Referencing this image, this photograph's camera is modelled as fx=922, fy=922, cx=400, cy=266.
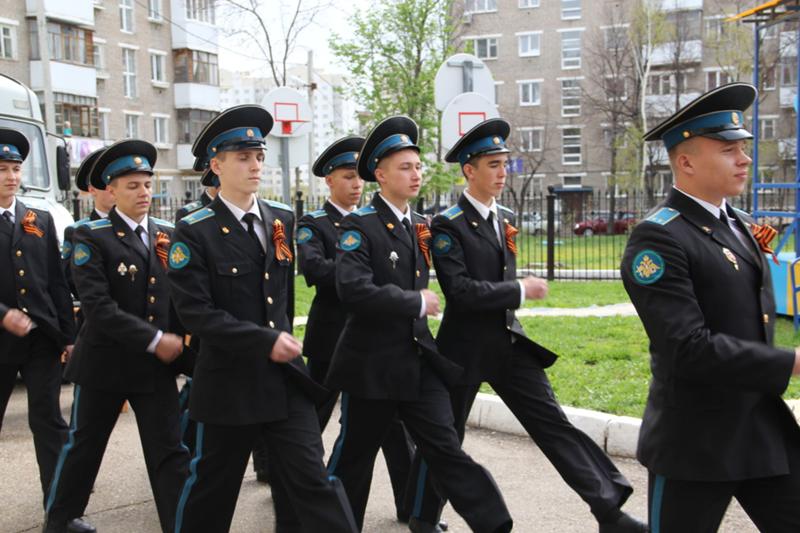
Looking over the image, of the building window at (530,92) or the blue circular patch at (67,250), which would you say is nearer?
the blue circular patch at (67,250)

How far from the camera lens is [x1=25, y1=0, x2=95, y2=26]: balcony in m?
37.3

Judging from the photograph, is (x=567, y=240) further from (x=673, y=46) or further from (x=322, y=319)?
(x=673, y=46)

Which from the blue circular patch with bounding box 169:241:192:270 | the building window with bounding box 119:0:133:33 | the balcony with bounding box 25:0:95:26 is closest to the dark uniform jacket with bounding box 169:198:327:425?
the blue circular patch with bounding box 169:241:192:270

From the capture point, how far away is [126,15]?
43.3 m

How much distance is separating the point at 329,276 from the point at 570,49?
50.7 m

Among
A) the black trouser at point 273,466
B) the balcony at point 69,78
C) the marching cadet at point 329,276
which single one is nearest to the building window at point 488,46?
the balcony at point 69,78

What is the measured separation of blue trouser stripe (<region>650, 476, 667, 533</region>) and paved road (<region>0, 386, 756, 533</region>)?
5.45 feet

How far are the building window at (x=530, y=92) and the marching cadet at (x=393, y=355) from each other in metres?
51.3

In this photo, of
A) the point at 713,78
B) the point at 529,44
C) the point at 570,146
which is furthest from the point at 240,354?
the point at 529,44

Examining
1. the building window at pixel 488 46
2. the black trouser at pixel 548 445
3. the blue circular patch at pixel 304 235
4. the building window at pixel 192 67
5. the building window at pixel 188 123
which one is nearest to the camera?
the black trouser at pixel 548 445

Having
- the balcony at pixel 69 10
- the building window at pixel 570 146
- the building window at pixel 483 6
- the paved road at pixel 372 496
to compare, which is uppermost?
the building window at pixel 483 6

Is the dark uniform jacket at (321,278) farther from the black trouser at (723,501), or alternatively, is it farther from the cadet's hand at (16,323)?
the black trouser at (723,501)

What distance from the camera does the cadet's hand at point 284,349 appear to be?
3.70 meters

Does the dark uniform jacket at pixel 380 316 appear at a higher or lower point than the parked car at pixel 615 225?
higher
